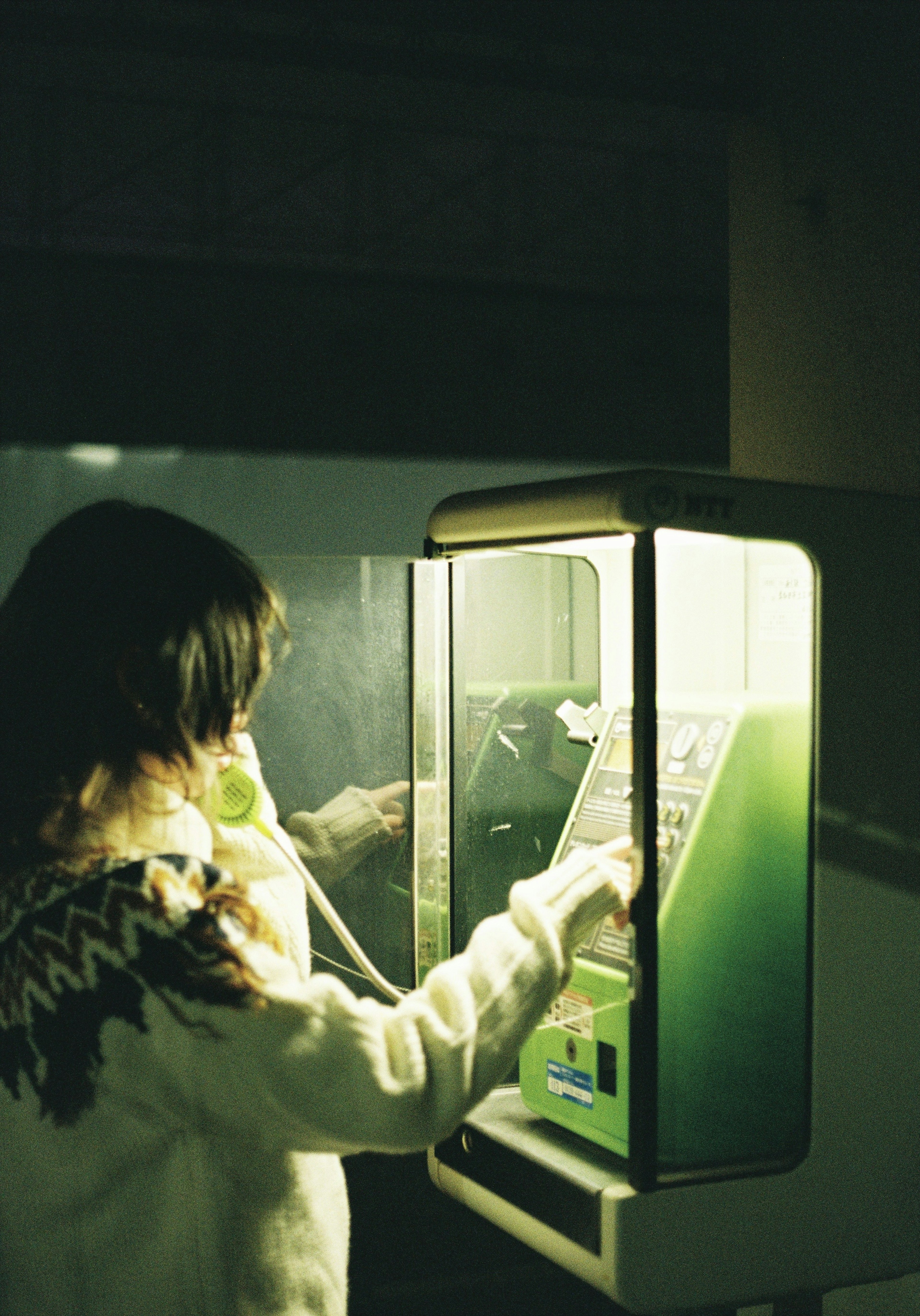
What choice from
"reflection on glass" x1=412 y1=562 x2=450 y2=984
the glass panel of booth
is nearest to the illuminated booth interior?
"reflection on glass" x1=412 y1=562 x2=450 y2=984

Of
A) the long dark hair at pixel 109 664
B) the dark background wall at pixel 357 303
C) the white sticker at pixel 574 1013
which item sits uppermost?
the dark background wall at pixel 357 303

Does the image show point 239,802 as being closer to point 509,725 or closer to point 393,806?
point 509,725

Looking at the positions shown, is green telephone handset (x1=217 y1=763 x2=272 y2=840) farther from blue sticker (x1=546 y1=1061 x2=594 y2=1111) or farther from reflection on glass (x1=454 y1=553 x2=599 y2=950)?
blue sticker (x1=546 y1=1061 x2=594 y2=1111)

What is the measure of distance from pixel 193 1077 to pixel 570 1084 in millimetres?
784

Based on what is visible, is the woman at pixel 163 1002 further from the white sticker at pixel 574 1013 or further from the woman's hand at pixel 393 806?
the woman's hand at pixel 393 806

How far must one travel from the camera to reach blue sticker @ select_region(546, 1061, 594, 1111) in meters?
1.84

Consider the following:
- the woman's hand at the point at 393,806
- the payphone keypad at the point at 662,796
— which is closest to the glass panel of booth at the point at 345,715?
the woman's hand at the point at 393,806

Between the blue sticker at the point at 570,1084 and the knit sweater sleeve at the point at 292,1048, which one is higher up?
the knit sweater sleeve at the point at 292,1048

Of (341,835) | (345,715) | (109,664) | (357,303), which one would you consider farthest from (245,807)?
(357,303)

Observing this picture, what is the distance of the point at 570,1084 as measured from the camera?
189cm

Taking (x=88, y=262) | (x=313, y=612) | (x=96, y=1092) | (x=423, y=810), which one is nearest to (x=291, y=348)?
(x=88, y=262)

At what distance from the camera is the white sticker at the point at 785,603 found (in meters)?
1.94

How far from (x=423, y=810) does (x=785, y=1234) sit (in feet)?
2.96

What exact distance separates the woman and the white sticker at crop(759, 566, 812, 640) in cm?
71
